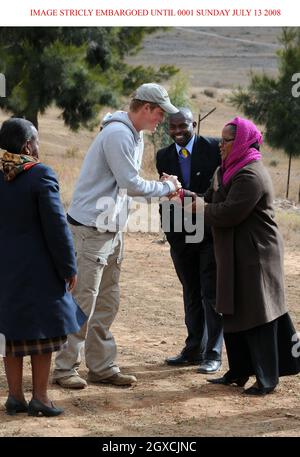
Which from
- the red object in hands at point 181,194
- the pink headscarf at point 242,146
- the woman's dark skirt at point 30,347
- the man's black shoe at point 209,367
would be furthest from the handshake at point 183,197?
the woman's dark skirt at point 30,347

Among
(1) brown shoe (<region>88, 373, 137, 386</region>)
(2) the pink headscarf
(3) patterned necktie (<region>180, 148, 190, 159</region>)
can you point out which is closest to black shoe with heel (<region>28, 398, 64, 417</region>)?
(1) brown shoe (<region>88, 373, 137, 386</region>)

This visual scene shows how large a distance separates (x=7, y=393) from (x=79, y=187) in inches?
54.3

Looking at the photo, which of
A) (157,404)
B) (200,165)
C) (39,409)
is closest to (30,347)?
(39,409)

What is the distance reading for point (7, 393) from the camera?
5.83 m

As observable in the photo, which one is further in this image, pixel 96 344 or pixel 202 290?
pixel 202 290

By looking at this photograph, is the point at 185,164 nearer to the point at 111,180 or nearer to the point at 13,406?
the point at 111,180

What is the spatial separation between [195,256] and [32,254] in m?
2.02

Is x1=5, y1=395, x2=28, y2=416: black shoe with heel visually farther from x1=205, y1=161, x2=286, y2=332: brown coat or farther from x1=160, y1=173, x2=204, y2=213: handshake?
x1=160, y1=173, x2=204, y2=213: handshake

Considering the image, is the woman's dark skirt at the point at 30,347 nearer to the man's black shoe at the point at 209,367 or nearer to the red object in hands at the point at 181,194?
the red object in hands at the point at 181,194

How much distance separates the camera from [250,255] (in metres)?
5.91

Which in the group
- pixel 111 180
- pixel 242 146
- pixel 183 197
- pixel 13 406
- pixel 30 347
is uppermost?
pixel 242 146
